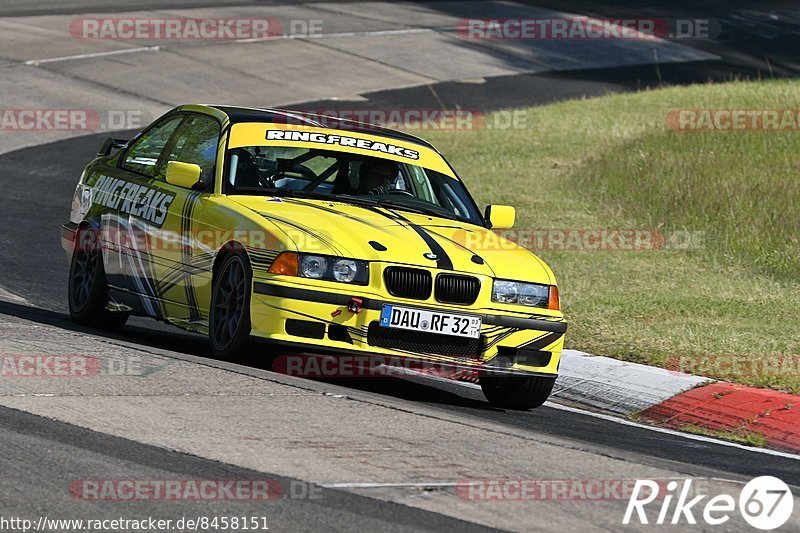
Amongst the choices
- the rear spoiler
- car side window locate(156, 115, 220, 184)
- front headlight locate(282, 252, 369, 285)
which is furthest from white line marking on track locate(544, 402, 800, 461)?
the rear spoiler

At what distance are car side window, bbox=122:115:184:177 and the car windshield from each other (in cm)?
98

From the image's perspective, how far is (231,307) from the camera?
8914mm

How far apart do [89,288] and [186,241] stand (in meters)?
1.43

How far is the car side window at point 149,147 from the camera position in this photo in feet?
34.4

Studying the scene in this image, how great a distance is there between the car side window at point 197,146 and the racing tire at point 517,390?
7.12ft

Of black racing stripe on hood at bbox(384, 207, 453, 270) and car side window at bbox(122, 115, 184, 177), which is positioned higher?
car side window at bbox(122, 115, 184, 177)

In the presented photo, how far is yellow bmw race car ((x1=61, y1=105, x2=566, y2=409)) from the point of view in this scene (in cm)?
858

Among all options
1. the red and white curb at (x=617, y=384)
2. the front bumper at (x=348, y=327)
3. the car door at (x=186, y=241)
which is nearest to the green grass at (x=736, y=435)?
the red and white curb at (x=617, y=384)

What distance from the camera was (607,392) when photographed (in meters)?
9.88

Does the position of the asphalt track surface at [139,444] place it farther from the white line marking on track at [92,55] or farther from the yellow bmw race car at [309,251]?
the white line marking on track at [92,55]

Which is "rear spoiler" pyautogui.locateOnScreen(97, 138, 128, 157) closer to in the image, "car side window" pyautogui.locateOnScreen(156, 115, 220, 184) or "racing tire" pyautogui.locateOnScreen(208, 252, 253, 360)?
"car side window" pyautogui.locateOnScreen(156, 115, 220, 184)

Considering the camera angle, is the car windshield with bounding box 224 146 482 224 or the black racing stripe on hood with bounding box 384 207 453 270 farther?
the car windshield with bounding box 224 146 482 224

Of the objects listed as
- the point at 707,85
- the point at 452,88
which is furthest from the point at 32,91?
the point at 707,85

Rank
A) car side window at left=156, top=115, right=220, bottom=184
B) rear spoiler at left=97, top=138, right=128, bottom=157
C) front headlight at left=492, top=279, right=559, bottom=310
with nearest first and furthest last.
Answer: front headlight at left=492, top=279, right=559, bottom=310, car side window at left=156, top=115, right=220, bottom=184, rear spoiler at left=97, top=138, right=128, bottom=157
